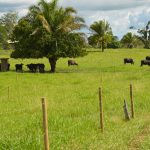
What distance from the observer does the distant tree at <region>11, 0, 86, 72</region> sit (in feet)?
152

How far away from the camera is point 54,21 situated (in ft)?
155

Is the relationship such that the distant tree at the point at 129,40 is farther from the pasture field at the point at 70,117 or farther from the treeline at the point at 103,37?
the pasture field at the point at 70,117

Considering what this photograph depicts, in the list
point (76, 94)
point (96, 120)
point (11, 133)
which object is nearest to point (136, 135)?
point (96, 120)

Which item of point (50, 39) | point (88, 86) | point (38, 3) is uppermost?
point (38, 3)

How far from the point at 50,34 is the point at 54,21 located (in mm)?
1538

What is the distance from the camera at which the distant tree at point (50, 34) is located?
4622 cm

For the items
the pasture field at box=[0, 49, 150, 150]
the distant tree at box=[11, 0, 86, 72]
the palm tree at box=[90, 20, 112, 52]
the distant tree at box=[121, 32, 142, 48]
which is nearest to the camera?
the pasture field at box=[0, 49, 150, 150]

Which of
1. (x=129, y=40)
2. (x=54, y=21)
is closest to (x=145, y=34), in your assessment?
(x=129, y=40)

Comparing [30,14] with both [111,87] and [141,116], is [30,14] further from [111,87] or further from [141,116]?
[141,116]

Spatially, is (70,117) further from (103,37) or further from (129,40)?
(129,40)

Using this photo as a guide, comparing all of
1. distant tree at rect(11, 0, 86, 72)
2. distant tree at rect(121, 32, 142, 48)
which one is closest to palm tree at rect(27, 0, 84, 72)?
distant tree at rect(11, 0, 86, 72)

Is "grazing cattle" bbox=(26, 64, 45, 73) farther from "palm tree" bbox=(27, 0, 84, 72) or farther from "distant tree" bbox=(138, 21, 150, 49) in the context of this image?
"distant tree" bbox=(138, 21, 150, 49)

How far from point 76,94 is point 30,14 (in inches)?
932

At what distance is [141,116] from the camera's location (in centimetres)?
1795
